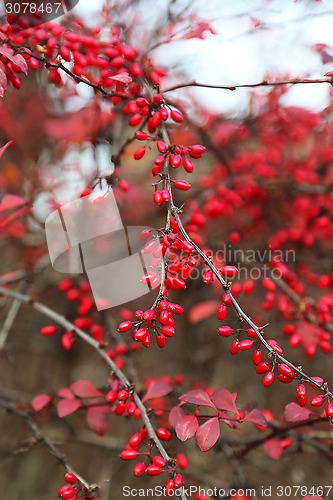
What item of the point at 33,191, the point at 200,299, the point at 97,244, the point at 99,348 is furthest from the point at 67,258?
the point at 200,299

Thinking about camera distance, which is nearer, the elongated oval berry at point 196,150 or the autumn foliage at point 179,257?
the elongated oval berry at point 196,150

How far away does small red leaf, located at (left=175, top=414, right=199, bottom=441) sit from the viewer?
1.27 m

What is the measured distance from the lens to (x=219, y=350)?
327 centimetres

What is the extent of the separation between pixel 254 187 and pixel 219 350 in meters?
1.14

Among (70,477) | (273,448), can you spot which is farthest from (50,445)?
(273,448)

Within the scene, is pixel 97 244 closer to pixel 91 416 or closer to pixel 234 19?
pixel 91 416

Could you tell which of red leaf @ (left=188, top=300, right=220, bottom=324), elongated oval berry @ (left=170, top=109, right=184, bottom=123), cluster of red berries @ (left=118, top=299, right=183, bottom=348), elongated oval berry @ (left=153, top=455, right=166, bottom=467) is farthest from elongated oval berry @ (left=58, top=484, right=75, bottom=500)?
red leaf @ (left=188, top=300, right=220, bottom=324)

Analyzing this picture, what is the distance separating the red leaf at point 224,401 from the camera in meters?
1.34

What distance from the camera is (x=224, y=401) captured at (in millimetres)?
1362

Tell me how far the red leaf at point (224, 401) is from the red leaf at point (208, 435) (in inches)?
2.1

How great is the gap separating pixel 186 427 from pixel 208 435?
0.06 meters

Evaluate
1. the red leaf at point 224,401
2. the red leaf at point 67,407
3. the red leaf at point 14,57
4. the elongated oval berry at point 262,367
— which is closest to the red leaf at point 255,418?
the red leaf at point 224,401

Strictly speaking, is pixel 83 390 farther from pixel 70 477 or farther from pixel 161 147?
pixel 161 147

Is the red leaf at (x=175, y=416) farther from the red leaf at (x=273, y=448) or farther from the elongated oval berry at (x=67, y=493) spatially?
the red leaf at (x=273, y=448)
